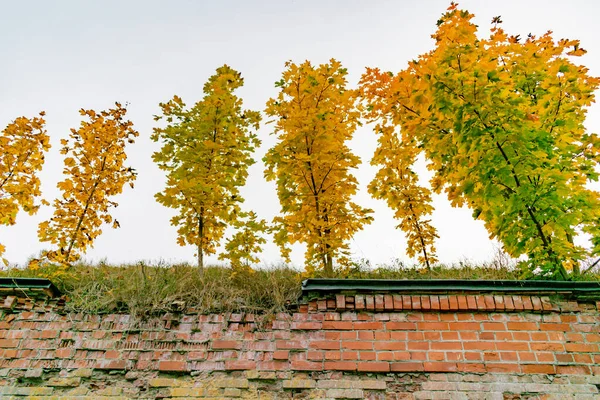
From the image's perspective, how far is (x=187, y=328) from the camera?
3.91m

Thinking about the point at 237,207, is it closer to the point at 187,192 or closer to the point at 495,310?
the point at 187,192

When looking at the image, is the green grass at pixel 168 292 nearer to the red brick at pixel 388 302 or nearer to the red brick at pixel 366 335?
the red brick at pixel 366 335

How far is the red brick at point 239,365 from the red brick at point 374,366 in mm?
1026

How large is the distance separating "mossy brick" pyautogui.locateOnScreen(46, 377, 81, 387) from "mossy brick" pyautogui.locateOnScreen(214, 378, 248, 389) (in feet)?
4.44

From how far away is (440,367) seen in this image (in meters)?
3.53

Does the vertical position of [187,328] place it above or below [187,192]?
below

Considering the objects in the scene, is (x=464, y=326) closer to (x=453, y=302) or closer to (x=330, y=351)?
(x=453, y=302)

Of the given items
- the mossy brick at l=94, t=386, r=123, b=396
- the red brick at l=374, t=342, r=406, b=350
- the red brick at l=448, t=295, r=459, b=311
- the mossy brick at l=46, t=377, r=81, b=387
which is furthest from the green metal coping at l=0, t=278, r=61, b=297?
the red brick at l=448, t=295, r=459, b=311

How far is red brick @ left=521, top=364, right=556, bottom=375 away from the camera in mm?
3484

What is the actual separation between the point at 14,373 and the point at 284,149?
4353mm

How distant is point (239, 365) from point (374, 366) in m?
1.29

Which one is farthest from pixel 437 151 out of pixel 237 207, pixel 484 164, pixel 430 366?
pixel 237 207

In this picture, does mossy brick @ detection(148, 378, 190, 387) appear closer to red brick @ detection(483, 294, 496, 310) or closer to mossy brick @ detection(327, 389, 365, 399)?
mossy brick @ detection(327, 389, 365, 399)

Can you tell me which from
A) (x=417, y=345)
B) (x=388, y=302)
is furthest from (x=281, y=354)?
(x=417, y=345)
